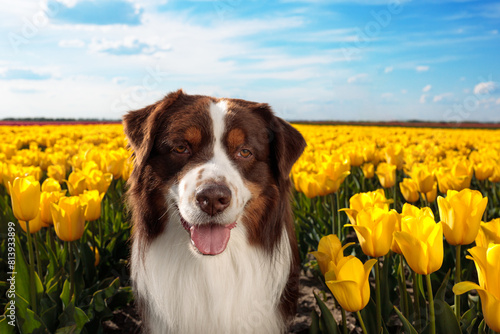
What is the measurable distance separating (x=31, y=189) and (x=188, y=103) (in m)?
1.20

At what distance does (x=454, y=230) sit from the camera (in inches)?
73.1

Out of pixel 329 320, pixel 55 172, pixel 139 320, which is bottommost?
pixel 139 320

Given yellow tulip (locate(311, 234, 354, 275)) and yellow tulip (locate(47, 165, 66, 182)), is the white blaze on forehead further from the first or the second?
yellow tulip (locate(47, 165, 66, 182))

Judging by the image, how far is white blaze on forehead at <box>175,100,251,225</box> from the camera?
2.29 meters

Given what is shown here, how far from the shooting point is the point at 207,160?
2559 mm

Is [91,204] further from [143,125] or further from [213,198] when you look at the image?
[213,198]

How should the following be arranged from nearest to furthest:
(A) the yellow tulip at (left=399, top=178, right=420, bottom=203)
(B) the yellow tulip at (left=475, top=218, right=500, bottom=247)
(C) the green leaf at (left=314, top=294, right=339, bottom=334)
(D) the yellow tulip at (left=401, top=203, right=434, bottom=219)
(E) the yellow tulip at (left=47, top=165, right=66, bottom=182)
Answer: (B) the yellow tulip at (left=475, top=218, right=500, bottom=247) < (D) the yellow tulip at (left=401, top=203, right=434, bottom=219) < (C) the green leaf at (left=314, top=294, right=339, bottom=334) < (A) the yellow tulip at (left=399, top=178, right=420, bottom=203) < (E) the yellow tulip at (left=47, top=165, right=66, bottom=182)

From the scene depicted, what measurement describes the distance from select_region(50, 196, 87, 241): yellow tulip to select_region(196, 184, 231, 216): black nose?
920 millimetres

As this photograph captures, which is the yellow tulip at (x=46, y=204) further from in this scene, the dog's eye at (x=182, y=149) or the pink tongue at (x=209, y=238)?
the pink tongue at (x=209, y=238)

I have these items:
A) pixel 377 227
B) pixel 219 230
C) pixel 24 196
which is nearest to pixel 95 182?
pixel 24 196

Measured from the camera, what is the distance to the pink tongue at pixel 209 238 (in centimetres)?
249

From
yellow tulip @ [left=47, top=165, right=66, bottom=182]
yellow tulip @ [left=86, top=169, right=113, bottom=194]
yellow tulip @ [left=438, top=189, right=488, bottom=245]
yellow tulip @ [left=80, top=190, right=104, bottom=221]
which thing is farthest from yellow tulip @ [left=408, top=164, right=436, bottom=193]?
yellow tulip @ [left=47, top=165, right=66, bottom=182]

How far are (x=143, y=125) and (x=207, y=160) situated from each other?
64 centimetres

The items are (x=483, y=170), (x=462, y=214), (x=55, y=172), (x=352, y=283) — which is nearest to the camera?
(x=352, y=283)
